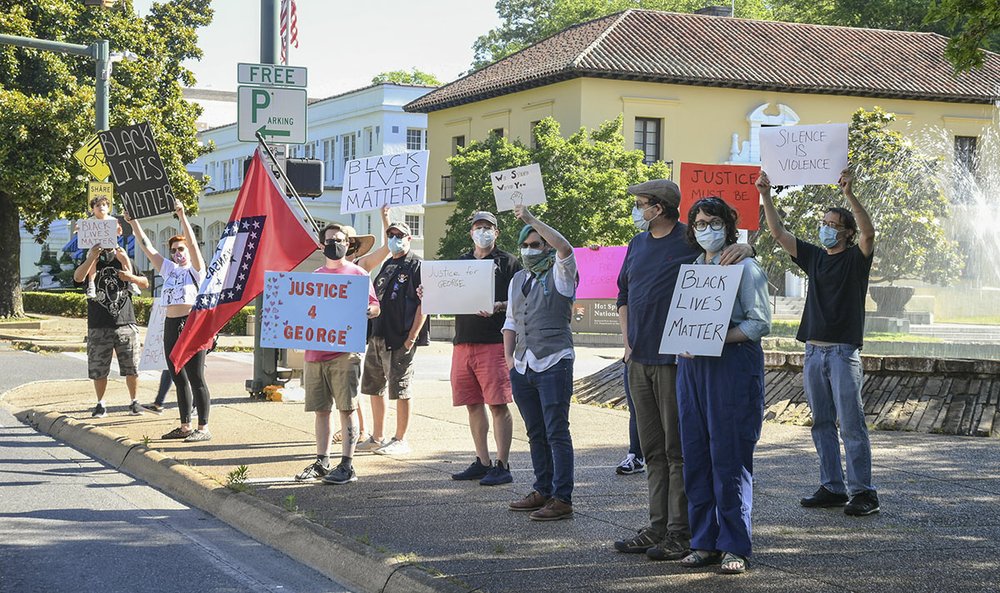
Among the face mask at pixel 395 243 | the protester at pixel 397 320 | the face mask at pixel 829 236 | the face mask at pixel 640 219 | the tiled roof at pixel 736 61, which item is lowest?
the protester at pixel 397 320

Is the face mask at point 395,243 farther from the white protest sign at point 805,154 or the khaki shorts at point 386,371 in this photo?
the white protest sign at point 805,154

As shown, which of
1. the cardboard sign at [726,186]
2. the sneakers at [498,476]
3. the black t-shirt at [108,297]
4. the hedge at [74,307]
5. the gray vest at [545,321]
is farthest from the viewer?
the hedge at [74,307]

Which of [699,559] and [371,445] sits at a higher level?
[699,559]

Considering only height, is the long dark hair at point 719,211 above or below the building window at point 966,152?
below

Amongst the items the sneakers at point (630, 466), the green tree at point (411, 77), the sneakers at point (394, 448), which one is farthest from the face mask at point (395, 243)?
the green tree at point (411, 77)

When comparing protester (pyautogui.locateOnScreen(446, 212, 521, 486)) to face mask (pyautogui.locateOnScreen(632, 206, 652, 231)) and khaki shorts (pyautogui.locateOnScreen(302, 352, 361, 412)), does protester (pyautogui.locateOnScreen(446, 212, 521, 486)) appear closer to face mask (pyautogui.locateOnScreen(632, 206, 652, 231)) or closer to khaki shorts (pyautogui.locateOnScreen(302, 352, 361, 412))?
khaki shorts (pyautogui.locateOnScreen(302, 352, 361, 412))

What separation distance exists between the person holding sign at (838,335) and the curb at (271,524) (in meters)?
3.15

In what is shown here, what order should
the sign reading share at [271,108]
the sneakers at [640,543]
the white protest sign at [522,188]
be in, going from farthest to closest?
the sign reading share at [271,108], the white protest sign at [522,188], the sneakers at [640,543]

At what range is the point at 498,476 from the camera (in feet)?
30.1

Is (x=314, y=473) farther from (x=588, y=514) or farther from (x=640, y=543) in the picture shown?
(x=640, y=543)

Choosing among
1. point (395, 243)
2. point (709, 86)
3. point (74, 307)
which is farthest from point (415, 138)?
point (395, 243)

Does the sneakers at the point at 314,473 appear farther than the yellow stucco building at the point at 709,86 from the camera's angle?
No

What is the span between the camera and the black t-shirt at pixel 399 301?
10.4m

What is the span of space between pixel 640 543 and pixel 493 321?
282 centimetres
